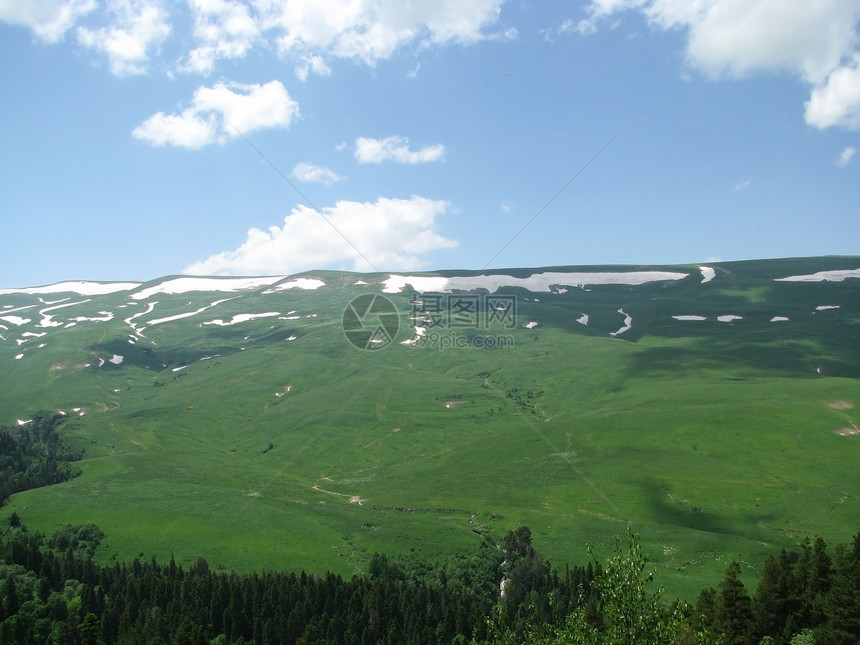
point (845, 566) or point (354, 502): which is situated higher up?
point (845, 566)

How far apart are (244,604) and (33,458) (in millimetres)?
100476

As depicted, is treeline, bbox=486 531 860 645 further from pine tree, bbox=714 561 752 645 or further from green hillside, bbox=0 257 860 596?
green hillside, bbox=0 257 860 596

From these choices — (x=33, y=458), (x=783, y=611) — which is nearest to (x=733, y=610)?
(x=783, y=611)

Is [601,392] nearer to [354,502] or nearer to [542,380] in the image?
[542,380]

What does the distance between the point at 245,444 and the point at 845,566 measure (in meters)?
148

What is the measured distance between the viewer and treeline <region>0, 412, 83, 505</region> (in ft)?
419

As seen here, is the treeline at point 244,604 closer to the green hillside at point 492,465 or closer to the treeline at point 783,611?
the green hillside at point 492,465

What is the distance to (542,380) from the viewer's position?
195 metres

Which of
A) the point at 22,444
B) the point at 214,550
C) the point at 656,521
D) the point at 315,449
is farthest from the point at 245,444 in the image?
the point at 656,521

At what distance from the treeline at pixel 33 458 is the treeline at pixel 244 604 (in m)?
52.5

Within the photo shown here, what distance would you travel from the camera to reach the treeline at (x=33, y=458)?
127688 millimetres

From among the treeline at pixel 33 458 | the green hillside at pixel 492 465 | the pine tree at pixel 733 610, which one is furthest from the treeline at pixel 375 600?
the treeline at pixel 33 458

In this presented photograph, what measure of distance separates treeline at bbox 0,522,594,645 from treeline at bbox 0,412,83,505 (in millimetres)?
52463

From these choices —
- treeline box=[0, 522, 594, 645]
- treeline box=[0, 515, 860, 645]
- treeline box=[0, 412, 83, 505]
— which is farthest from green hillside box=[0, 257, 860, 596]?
treeline box=[0, 522, 594, 645]
